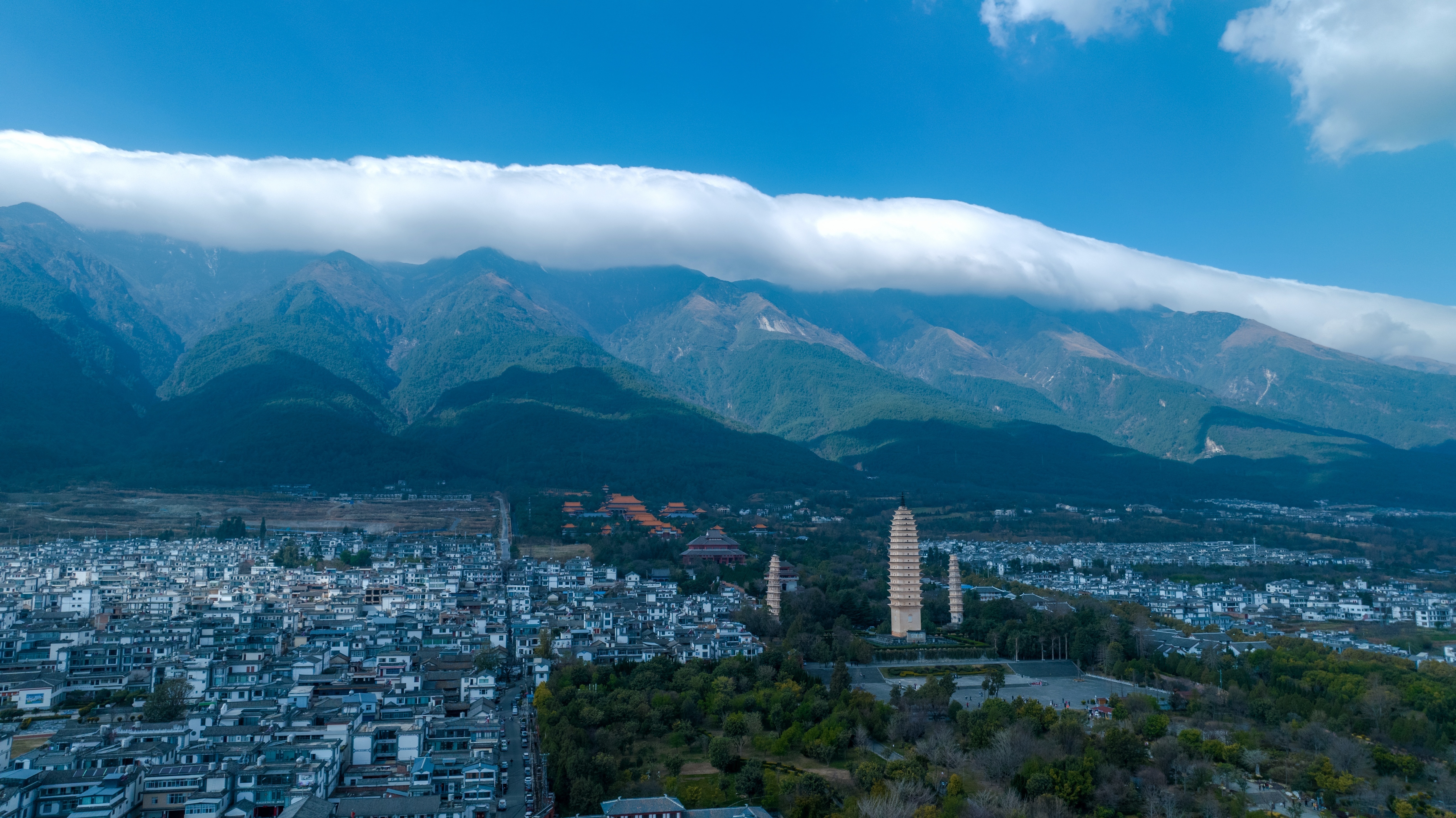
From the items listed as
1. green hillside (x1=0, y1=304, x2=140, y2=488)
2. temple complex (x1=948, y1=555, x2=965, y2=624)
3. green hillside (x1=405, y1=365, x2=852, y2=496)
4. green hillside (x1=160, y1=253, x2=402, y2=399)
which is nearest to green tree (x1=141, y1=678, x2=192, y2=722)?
temple complex (x1=948, y1=555, x2=965, y2=624)

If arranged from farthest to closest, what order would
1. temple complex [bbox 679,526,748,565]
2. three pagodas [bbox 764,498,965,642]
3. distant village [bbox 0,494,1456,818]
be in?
temple complex [bbox 679,526,748,565]
three pagodas [bbox 764,498,965,642]
distant village [bbox 0,494,1456,818]

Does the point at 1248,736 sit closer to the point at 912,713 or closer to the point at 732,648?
the point at 912,713

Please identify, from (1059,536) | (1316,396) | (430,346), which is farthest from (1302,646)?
(1316,396)

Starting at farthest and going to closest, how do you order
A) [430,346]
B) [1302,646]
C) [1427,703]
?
→ [430,346], [1302,646], [1427,703]

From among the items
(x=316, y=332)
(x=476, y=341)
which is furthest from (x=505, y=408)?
(x=316, y=332)

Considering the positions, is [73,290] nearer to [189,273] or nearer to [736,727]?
[189,273]

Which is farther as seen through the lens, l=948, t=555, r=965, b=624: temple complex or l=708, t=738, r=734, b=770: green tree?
l=948, t=555, r=965, b=624: temple complex

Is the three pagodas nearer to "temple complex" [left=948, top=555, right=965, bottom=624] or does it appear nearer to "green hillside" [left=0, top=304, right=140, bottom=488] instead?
"temple complex" [left=948, top=555, right=965, bottom=624]
